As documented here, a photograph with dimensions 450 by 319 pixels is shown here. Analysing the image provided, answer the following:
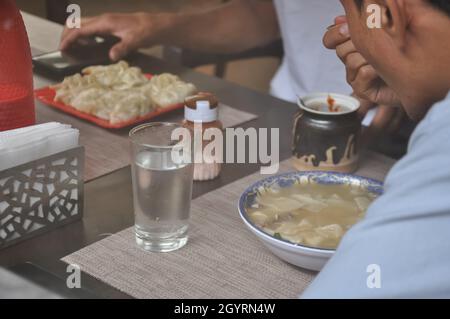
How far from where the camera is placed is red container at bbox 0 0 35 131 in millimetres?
1324

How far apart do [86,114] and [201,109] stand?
0.33m

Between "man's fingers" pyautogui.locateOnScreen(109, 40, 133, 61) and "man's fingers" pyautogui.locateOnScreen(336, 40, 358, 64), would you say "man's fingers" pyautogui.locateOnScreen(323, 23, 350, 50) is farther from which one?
"man's fingers" pyautogui.locateOnScreen(109, 40, 133, 61)

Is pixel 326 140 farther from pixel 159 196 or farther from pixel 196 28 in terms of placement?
pixel 196 28

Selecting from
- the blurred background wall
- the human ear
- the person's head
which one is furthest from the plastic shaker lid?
the blurred background wall

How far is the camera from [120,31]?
1.97 m

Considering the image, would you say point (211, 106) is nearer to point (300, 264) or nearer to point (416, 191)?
point (300, 264)

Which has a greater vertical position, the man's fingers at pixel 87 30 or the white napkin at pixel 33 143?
the white napkin at pixel 33 143

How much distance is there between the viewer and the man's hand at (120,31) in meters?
1.92

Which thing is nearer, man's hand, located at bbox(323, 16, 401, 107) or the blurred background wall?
man's hand, located at bbox(323, 16, 401, 107)

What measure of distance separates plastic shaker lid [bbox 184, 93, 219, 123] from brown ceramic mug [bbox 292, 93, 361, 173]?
0.57 feet

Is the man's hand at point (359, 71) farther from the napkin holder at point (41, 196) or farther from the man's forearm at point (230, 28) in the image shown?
the man's forearm at point (230, 28)

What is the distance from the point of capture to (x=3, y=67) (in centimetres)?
133

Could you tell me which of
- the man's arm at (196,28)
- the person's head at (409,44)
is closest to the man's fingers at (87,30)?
the man's arm at (196,28)

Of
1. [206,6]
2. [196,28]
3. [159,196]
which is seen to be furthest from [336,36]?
[206,6]
